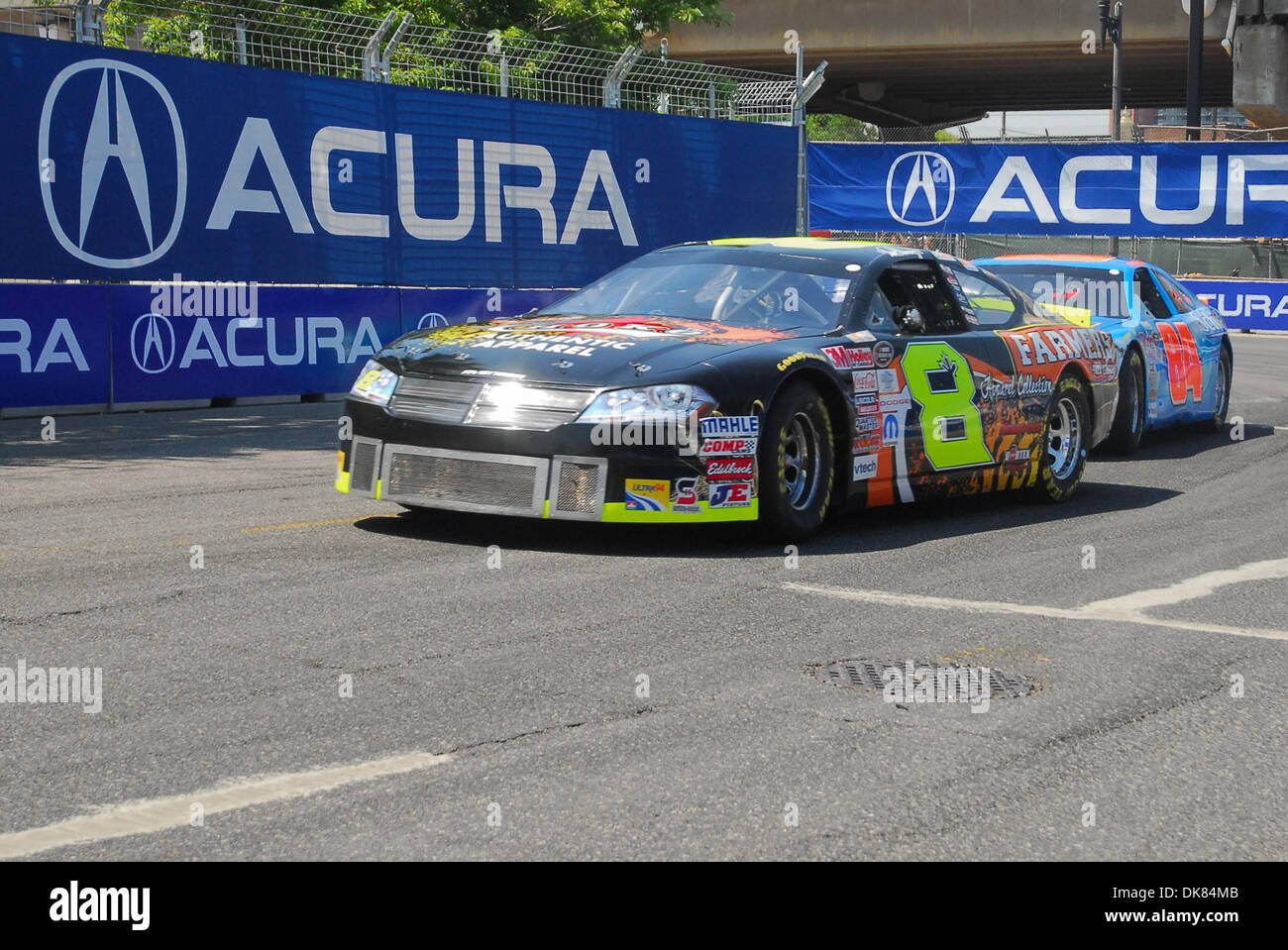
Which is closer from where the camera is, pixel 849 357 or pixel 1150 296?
pixel 849 357

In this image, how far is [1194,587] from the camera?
7277 mm

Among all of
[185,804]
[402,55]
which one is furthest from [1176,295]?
[185,804]

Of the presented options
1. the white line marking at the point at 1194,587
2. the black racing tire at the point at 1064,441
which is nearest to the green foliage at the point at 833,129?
the black racing tire at the point at 1064,441

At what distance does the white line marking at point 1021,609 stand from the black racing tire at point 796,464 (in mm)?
764

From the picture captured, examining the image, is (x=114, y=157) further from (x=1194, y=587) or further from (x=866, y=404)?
(x=1194, y=587)

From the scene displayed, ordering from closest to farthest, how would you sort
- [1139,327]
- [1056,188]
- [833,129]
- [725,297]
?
[725,297] → [1139,327] → [1056,188] → [833,129]

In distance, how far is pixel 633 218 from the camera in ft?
64.8

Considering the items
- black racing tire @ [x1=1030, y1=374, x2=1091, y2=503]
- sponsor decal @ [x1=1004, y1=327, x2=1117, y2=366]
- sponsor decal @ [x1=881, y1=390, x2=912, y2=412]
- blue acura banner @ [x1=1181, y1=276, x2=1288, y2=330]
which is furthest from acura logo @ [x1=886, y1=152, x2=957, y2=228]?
sponsor decal @ [x1=881, y1=390, x2=912, y2=412]

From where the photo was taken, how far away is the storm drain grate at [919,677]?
5355 millimetres

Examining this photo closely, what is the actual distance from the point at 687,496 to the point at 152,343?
8.01 m

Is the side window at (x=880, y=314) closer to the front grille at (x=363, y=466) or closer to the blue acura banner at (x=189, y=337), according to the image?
the front grille at (x=363, y=466)

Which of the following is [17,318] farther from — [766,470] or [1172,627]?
[1172,627]

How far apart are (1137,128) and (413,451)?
24001 millimetres

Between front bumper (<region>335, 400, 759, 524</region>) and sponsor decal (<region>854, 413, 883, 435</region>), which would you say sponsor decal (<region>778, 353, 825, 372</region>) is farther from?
front bumper (<region>335, 400, 759, 524</region>)
